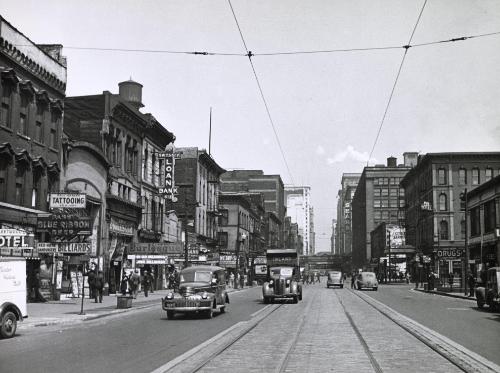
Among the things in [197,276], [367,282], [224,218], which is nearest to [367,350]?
[197,276]

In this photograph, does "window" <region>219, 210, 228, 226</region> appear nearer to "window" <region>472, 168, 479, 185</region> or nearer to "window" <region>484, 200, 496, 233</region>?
"window" <region>472, 168, 479, 185</region>

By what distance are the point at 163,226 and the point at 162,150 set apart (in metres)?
6.71

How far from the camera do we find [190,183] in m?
68.9

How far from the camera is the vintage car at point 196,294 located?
2228 cm

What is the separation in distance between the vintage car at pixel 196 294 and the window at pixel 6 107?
11709 millimetres

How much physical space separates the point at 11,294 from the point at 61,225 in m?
13.7

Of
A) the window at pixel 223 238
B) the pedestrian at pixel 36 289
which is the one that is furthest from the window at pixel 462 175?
the pedestrian at pixel 36 289

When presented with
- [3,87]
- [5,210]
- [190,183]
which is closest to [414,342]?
[5,210]

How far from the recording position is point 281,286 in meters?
33.8

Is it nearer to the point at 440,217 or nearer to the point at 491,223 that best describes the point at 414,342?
the point at 491,223

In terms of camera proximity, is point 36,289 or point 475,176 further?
point 475,176

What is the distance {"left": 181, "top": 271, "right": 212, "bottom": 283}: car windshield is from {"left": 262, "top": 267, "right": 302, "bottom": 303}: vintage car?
10.3 metres

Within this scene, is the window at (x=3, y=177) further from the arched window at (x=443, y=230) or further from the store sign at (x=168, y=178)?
the arched window at (x=443, y=230)

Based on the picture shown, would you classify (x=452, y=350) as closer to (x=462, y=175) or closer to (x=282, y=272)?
(x=282, y=272)
